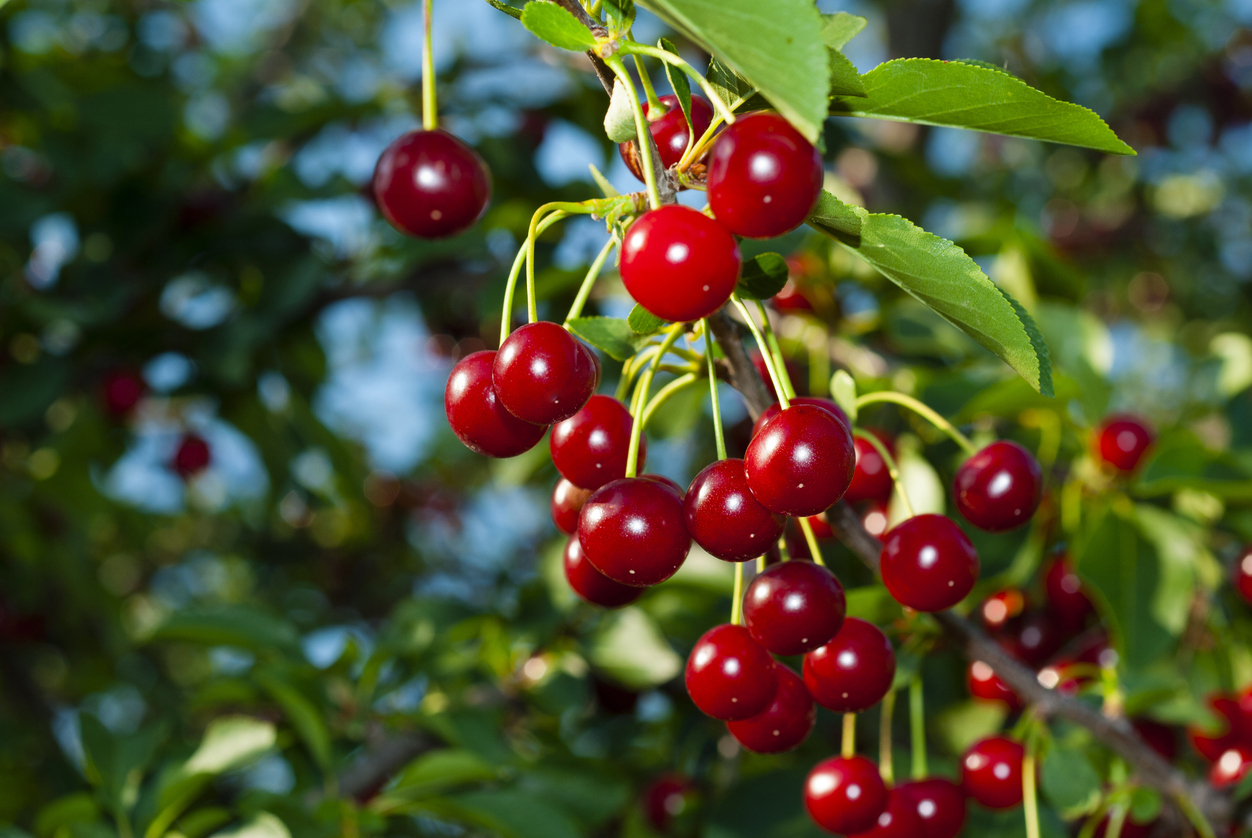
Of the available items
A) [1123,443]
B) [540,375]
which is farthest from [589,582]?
[1123,443]

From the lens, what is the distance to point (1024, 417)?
6.12 feet

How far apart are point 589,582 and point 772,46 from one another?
1.89ft

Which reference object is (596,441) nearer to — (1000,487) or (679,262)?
(679,262)

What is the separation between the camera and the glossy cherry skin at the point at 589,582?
39.0 inches

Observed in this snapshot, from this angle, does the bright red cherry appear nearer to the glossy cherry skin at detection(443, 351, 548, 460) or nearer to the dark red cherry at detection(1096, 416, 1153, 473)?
the glossy cherry skin at detection(443, 351, 548, 460)

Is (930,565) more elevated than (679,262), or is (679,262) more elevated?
(679,262)

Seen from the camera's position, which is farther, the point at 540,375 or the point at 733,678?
the point at 733,678

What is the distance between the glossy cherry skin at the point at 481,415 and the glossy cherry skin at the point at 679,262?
20cm

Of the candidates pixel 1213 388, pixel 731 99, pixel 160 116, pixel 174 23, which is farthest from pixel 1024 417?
pixel 174 23

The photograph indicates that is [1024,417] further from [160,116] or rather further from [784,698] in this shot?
[160,116]

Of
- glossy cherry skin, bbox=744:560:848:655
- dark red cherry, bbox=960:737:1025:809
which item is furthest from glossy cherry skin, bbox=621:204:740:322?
dark red cherry, bbox=960:737:1025:809

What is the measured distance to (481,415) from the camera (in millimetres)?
849

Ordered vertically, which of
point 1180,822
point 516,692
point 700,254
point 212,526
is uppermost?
point 700,254

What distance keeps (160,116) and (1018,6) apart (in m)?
4.37
